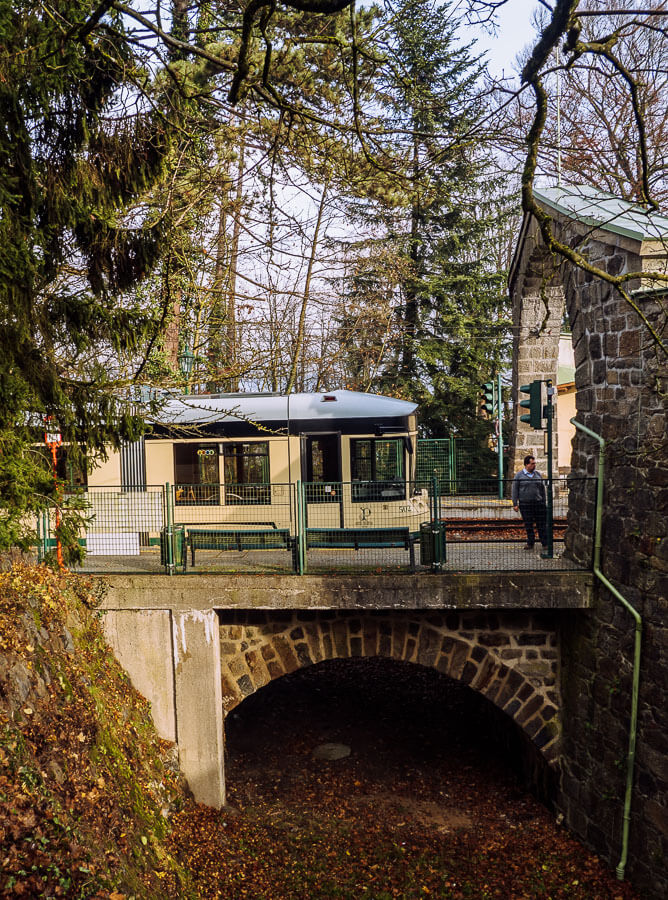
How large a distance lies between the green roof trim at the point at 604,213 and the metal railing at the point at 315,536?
271 centimetres

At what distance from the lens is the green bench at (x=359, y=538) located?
29.6 ft

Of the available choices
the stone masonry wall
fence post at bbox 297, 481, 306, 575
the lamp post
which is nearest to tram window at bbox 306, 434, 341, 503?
the lamp post

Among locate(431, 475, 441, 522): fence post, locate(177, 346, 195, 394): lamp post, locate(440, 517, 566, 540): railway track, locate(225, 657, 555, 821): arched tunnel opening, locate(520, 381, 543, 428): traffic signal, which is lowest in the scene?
locate(225, 657, 555, 821): arched tunnel opening

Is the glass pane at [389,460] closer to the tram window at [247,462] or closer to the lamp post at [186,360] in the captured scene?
the tram window at [247,462]

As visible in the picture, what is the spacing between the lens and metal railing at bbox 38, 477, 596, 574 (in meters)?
8.54

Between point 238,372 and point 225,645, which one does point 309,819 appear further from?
point 238,372

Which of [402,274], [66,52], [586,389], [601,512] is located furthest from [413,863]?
[402,274]

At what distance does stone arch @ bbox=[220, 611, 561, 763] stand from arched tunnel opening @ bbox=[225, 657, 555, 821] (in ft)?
3.18

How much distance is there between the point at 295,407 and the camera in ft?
38.4

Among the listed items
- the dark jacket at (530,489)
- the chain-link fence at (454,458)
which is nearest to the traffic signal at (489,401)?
the chain-link fence at (454,458)

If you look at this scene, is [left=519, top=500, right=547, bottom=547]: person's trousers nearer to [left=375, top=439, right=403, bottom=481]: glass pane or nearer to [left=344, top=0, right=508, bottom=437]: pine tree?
[left=375, top=439, right=403, bottom=481]: glass pane

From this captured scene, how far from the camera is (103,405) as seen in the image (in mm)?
7914

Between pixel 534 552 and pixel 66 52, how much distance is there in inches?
295

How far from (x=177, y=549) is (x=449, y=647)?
11.9 ft
